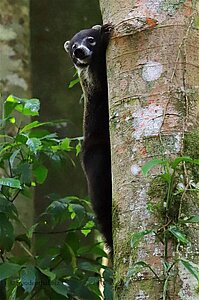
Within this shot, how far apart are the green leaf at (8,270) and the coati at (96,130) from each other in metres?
0.70

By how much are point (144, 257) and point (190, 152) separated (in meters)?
0.40

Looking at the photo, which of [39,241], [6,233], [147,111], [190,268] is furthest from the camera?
[39,241]

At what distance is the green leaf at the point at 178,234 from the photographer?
84.7 inches

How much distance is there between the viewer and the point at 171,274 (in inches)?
86.0

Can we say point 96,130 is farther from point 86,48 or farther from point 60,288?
point 60,288

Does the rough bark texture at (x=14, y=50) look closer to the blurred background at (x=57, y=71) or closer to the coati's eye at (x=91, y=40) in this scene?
the blurred background at (x=57, y=71)

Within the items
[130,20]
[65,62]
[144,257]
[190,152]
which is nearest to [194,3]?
[130,20]

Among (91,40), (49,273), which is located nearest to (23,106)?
(91,40)

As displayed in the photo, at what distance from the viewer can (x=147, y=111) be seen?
2.46 meters

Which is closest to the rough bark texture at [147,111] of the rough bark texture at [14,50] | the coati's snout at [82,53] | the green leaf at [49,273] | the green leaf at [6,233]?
the green leaf at [49,273]

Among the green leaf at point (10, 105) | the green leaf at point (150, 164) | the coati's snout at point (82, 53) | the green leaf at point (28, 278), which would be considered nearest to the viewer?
the green leaf at point (150, 164)

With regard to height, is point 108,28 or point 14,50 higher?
point 14,50

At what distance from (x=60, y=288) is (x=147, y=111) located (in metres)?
1.06

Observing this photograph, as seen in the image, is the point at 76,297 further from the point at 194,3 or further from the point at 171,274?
the point at 194,3
